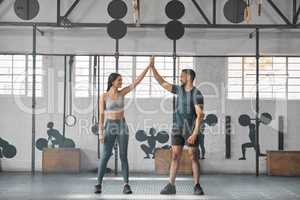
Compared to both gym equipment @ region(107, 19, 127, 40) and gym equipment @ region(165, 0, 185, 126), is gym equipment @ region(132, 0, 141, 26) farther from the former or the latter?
gym equipment @ region(165, 0, 185, 126)

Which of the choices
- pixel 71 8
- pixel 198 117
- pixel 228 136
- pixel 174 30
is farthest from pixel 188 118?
pixel 71 8

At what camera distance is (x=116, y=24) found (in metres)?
8.65

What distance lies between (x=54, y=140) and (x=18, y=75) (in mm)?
1371

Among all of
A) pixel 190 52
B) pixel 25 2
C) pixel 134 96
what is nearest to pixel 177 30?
pixel 190 52

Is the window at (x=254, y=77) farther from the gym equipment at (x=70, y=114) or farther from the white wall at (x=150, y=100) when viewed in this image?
the gym equipment at (x=70, y=114)

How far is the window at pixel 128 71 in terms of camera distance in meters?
9.27

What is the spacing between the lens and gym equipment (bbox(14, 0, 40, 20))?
888 cm

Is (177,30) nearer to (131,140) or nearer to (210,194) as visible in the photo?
→ (131,140)

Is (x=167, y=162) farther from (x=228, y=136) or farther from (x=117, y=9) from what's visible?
(x=117, y=9)

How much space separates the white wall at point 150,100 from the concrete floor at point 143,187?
1.98 ft

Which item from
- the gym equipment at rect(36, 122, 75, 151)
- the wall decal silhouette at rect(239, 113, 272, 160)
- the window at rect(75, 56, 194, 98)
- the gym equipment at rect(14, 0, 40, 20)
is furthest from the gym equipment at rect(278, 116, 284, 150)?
the gym equipment at rect(14, 0, 40, 20)

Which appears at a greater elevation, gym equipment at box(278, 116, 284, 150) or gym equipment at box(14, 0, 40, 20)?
gym equipment at box(14, 0, 40, 20)

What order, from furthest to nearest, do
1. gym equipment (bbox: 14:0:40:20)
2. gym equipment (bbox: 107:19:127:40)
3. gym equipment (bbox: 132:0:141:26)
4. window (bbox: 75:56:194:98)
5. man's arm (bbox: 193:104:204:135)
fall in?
1. window (bbox: 75:56:194:98)
2. gym equipment (bbox: 14:0:40:20)
3. gym equipment (bbox: 107:19:127:40)
4. gym equipment (bbox: 132:0:141:26)
5. man's arm (bbox: 193:104:204:135)

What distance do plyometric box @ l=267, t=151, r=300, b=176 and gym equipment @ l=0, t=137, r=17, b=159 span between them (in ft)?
15.0
